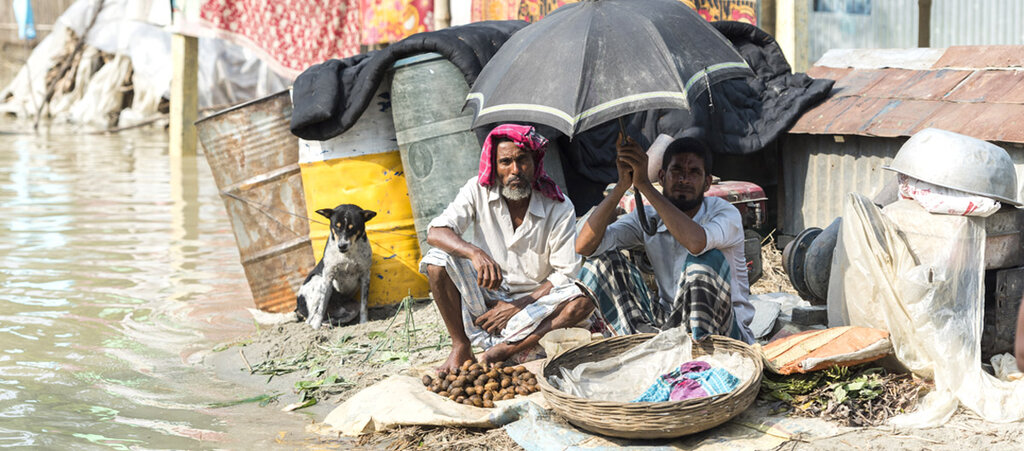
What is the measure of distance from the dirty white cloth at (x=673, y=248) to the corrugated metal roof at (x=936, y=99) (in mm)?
1658

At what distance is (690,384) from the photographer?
372cm

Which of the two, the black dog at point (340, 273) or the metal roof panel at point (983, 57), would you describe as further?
the black dog at point (340, 273)

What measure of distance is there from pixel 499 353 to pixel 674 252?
0.91m

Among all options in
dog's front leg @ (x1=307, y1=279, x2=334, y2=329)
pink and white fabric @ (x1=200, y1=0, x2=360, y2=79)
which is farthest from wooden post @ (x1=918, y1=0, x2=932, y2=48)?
pink and white fabric @ (x1=200, y1=0, x2=360, y2=79)

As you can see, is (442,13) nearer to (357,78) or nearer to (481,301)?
(357,78)

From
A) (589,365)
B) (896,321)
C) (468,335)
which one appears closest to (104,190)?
(468,335)

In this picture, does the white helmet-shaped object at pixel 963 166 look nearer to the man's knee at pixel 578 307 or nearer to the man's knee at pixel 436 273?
the man's knee at pixel 578 307

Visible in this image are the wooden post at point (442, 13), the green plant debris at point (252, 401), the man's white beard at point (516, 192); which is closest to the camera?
the man's white beard at point (516, 192)

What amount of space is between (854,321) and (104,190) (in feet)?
33.2

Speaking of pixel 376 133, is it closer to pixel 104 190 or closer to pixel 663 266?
pixel 663 266

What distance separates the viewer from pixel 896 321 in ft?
12.6

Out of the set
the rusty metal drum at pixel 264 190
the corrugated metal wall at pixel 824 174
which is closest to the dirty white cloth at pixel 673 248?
the corrugated metal wall at pixel 824 174

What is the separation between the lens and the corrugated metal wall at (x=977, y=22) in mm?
7152

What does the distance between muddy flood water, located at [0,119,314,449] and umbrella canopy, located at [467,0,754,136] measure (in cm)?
172
